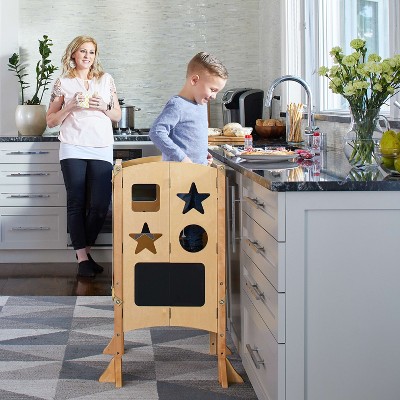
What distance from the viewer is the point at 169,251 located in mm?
3432

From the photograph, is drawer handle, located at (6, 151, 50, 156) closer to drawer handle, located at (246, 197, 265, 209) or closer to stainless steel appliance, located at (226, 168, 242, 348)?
stainless steel appliance, located at (226, 168, 242, 348)

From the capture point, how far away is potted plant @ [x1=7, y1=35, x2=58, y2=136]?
6.38 m

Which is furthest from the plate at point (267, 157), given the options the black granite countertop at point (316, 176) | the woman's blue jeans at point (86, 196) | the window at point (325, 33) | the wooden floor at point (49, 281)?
the woman's blue jeans at point (86, 196)

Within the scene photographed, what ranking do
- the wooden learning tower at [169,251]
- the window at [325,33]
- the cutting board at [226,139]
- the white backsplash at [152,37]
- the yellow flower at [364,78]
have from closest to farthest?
1. the yellow flower at [364,78]
2. the wooden learning tower at [169,251]
3. the window at [325,33]
4. the cutting board at [226,139]
5. the white backsplash at [152,37]

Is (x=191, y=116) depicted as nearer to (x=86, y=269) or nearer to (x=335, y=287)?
(x=335, y=287)

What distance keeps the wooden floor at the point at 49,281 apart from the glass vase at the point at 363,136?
246 cm

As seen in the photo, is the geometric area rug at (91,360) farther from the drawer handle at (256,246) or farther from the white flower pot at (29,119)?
the white flower pot at (29,119)

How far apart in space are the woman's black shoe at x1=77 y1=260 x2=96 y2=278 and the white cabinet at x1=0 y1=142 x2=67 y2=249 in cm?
43

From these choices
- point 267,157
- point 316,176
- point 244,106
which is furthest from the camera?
point 244,106

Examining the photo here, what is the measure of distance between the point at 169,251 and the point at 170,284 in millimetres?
132

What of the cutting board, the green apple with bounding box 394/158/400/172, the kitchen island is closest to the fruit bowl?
the green apple with bounding box 394/158/400/172

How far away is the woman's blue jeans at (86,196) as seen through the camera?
5.75 meters

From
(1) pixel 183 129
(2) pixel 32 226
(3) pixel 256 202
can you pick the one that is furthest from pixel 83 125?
(3) pixel 256 202

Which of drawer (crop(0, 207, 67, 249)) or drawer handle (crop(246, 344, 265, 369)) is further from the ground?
drawer (crop(0, 207, 67, 249))
